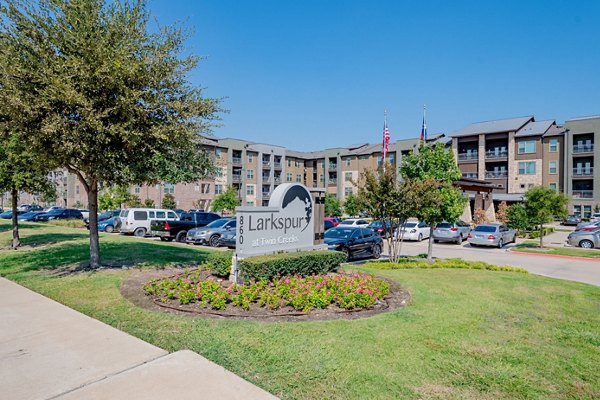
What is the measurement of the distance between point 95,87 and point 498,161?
56.3 meters

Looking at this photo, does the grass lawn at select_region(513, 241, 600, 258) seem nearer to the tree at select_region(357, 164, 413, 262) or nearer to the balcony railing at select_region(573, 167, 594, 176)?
the tree at select_region(357, 164, 413, 262)

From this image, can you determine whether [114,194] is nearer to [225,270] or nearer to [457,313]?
[225,270]

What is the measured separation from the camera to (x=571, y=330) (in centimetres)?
615

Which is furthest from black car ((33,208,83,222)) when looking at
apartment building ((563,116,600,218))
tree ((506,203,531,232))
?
apartment building ((563,116,600,218))

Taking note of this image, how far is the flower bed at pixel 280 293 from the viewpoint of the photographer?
22.6 ft

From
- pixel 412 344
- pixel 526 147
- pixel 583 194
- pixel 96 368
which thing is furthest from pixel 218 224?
pixel 583 194

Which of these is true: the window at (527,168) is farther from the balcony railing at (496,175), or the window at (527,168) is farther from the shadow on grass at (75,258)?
the shadow on grass at (75,258)

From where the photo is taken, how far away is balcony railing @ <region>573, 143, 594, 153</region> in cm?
5000

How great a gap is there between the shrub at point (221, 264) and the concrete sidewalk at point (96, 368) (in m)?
3.60

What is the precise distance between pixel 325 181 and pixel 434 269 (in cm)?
6245

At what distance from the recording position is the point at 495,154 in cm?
5478

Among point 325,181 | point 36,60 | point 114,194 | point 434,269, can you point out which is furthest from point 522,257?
point 325,181

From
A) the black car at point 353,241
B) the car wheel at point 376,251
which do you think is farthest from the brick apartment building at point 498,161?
the black car at point 353,241

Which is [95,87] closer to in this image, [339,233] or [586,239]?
[339,233]
